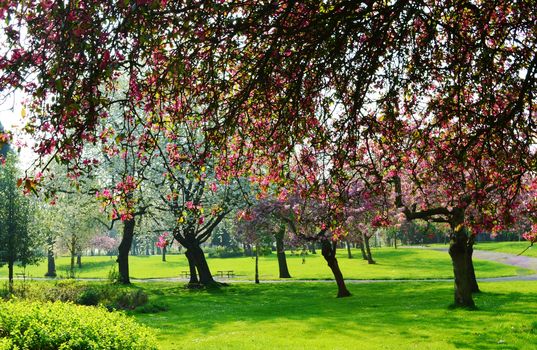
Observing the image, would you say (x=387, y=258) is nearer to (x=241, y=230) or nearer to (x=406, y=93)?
(x=241, y=230)

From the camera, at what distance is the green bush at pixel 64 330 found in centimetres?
852

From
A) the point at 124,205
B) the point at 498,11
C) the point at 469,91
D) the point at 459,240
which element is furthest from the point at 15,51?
the point at 459,240

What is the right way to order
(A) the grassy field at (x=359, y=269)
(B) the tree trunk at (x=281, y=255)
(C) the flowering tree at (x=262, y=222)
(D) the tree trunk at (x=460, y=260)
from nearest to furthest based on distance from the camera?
(D) the tree trunk at (x=460, y=260)
(C) the flowering tree at (x=262, y=222)
(B) the tree trunk at (x=281, y=255)
(A) the grassy field at (x=359, y=269)

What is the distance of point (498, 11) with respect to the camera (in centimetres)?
1011

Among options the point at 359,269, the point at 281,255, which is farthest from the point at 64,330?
the point at 359,269

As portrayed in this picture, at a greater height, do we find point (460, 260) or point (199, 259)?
point (460, 260)

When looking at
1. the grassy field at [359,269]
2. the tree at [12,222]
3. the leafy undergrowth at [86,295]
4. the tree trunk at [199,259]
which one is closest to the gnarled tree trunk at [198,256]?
the tree trunk at [199,259]

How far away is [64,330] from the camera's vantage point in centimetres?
879

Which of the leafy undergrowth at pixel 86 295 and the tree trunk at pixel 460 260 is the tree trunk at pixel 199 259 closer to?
the leafy undergrowth at pixel 86 295

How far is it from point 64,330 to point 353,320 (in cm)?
1507

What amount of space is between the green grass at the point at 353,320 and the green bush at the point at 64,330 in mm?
6993

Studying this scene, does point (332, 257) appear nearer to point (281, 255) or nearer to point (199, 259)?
point (199, 259)

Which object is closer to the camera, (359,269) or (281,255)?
(281,255)

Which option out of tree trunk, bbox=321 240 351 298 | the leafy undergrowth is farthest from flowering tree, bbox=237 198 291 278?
the leafy undergrowth
